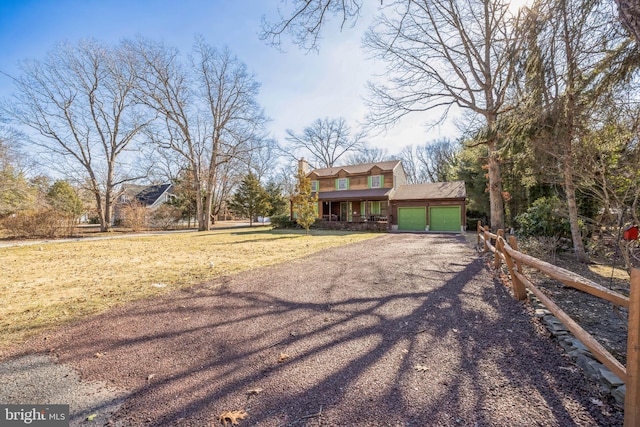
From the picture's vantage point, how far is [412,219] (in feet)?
70.3

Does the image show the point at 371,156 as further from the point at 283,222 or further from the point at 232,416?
the point at 232,416

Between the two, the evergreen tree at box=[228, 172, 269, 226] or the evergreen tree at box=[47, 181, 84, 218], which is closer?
the evergreen tree at box=[47, 181, 84, 218]

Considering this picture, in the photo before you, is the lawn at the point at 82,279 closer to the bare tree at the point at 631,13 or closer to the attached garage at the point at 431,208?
the bare tree at the point at 631,13

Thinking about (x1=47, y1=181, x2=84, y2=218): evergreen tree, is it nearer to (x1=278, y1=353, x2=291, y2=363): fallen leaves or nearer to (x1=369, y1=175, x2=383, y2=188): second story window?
(x1=369, y1=175, x2=383, y2=188): second story window

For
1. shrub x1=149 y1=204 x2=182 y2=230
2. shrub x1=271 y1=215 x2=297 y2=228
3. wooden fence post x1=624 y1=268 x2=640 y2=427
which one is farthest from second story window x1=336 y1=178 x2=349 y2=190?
wooden fence post x1=624 y1=268 x2=640 y2=427

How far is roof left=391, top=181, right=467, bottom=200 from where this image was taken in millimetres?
20273

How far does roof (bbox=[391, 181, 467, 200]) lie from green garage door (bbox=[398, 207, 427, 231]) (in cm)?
102

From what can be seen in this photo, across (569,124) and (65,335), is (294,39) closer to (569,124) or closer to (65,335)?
(65,335)

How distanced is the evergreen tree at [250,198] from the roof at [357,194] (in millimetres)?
8154

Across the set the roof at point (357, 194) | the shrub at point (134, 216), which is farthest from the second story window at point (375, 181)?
the shrub at point (134, 216)

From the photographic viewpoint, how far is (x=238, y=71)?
22.4 metres

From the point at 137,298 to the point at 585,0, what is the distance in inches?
348

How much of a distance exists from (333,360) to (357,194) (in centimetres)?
2151

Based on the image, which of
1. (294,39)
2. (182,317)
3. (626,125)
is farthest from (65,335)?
(626,125)
